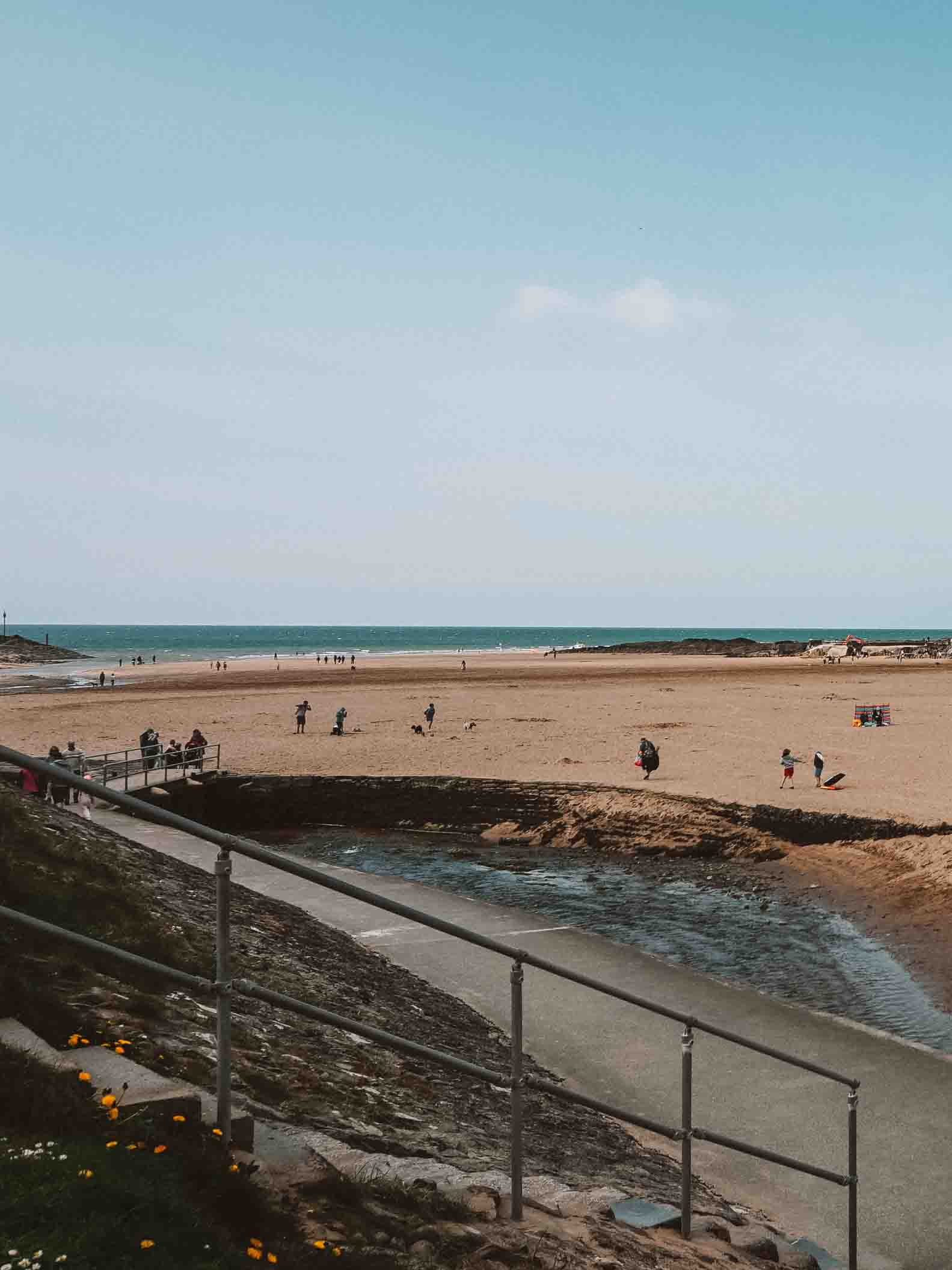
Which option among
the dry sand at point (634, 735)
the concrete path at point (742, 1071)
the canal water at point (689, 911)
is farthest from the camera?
the dry sand at point (634, 735)

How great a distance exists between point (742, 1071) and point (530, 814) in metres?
15.9

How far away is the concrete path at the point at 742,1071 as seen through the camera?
27.6 feet

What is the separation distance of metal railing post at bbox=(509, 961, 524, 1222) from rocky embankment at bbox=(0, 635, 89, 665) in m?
114

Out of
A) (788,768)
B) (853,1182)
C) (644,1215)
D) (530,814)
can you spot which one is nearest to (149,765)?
(530,814)

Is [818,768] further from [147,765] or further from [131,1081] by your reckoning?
[131,1081]

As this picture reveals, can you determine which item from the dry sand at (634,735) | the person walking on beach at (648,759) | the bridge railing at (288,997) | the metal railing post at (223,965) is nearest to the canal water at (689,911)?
the dry sand at (634,735)

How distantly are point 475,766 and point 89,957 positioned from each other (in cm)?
2429

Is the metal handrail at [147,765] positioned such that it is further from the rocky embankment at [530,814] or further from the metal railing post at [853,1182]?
the metal railing post at [853,1182]

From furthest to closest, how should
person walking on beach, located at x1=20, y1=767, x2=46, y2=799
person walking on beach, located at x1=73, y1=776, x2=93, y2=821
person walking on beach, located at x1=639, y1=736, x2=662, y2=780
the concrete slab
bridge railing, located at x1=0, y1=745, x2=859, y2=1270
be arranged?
person walking on beach, located at x1=639, y1=736, x2=662, y2=780 < person walking on beach, located at x1=73, y1=776, x2=93, y2=821 < person walking on beach, located at x1=20, y1=767, x2=46, y2=799 < the concrete slab < bridge railing, located at x1=0, y1=745, x2=859, y2=1270

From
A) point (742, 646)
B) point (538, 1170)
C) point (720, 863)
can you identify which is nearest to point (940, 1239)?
point (538, 1170)

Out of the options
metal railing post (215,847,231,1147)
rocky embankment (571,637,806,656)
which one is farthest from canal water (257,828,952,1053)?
rocky embankment (571,637,806,656)

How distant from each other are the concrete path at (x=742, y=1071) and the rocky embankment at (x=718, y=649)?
109m

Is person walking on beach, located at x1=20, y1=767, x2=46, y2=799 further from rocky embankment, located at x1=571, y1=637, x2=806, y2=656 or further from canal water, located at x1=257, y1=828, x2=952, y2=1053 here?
rocky embankment, located at x1=571, y1=637, x2=806, y2=656

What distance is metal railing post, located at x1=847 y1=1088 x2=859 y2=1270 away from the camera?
6789mm
